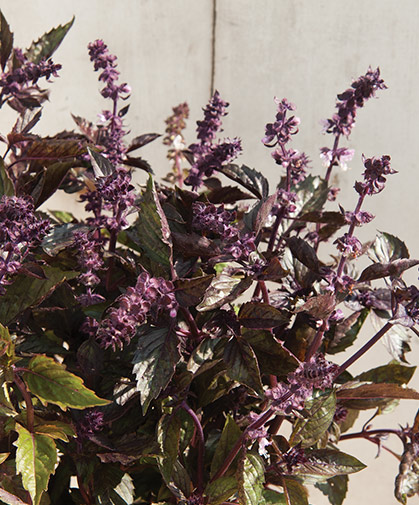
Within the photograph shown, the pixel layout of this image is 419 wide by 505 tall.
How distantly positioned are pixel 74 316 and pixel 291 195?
0.28 metres

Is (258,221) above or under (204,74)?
under

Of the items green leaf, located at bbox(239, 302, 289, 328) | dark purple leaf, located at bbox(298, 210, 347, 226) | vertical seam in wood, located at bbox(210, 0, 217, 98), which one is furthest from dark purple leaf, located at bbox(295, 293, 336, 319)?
vertical seam in wood, located at bbox(210, 0, 217, 98)

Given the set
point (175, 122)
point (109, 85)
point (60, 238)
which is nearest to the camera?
point (60, 238)

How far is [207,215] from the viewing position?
0.58m

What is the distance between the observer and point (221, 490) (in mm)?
646

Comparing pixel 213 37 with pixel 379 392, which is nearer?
pixel 379 392

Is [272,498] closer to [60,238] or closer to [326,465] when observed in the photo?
[326,465]

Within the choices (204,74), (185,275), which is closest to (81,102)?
(204,74)

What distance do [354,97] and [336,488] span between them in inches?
18.2

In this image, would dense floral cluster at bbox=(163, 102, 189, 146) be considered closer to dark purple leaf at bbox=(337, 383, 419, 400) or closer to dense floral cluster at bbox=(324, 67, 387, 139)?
dense floral cluster at bbox=(324, 67, 387, 139)

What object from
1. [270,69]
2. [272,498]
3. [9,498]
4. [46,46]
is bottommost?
[9,498]

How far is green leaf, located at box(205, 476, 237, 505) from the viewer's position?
639mm

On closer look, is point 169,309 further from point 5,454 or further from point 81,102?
point 81,102

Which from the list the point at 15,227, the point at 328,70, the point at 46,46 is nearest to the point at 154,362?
the point at 15,227
